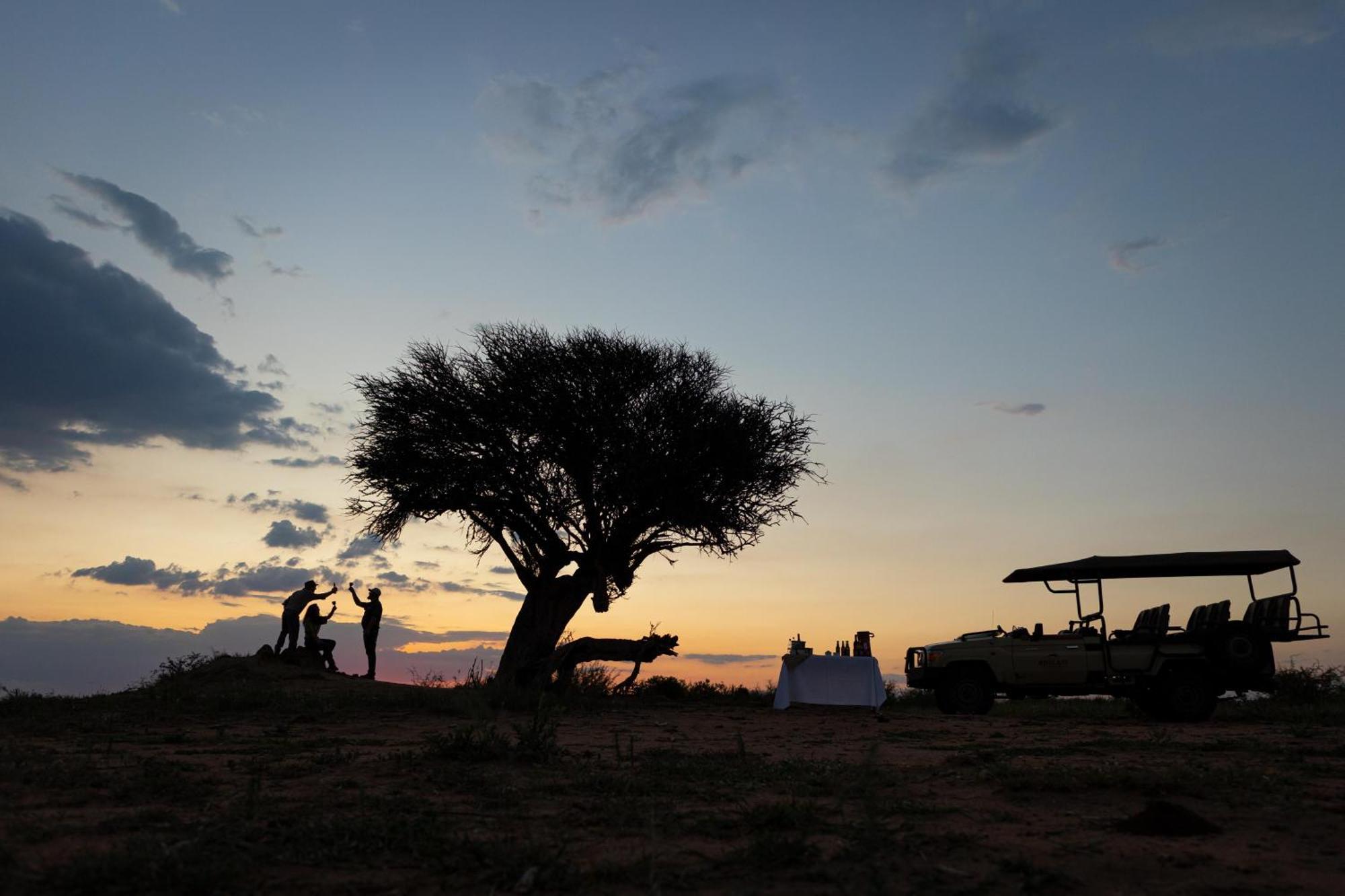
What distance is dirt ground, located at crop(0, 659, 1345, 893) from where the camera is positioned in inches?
195

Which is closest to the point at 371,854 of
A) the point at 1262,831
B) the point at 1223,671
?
the point at 1262,831

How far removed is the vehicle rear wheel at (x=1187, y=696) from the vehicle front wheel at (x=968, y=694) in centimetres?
298

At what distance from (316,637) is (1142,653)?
18.7 metres

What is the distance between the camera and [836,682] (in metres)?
19.1

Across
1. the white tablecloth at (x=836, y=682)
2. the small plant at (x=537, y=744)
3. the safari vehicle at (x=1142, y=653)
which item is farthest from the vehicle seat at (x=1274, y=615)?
the small plant at (x=537, y=744)

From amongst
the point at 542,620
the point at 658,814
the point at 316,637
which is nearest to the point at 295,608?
the point at 316,637

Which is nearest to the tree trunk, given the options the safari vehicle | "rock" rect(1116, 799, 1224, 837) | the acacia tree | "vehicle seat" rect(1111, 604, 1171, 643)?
the acacia tree

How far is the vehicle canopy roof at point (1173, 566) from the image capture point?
15.9 m

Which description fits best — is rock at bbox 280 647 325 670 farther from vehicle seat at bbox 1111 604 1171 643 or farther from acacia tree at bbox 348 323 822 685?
vehicle seat at bbox 1111 604 1171 643

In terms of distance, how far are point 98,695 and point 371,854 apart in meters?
16.8

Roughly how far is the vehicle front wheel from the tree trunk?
9.11 metres

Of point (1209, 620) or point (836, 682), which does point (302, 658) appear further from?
point (1209, 620)

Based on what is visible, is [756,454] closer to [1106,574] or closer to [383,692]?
[1106,574]

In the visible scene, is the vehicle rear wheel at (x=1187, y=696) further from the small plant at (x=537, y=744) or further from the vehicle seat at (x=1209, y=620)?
the small plant at (x=537, y=744)
